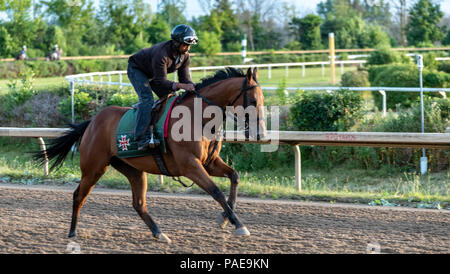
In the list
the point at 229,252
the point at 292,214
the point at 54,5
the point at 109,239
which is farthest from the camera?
the point at 54,5

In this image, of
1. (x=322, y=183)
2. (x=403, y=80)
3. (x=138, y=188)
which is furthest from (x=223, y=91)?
(x=403, y=80)

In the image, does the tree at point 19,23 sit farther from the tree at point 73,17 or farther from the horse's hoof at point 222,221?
the horse's hoof at point 222,221

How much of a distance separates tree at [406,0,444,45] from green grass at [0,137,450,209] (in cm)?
3402

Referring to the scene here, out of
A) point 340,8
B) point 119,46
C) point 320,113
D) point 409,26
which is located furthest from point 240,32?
point 320,113

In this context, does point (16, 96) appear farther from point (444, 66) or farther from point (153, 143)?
point (444, 66)

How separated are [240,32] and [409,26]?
12.4 m

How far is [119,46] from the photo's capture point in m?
43.3

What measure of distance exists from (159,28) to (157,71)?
3365 cm

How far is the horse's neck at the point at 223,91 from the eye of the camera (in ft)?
18.3

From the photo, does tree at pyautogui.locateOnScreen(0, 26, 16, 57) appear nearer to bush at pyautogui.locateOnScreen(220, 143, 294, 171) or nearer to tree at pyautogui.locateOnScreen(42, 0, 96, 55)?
tree at pyautogui.locateOnScreen(42, 0, 96, 55)

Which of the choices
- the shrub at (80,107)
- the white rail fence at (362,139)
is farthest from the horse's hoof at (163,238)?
the shrub at (80,107)

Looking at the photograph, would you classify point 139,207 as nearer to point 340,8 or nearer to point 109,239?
point 109,239

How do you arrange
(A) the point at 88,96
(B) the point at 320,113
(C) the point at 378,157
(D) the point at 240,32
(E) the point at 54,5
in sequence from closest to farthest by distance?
1. (C) the point at 378,157
2. (B) the point at 320,113
3. (A) the point at 88,96
4. (E) the point at 54,5
5. (D) the point at 240,32

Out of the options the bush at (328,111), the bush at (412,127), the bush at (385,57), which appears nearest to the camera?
the bush at (412,127)
